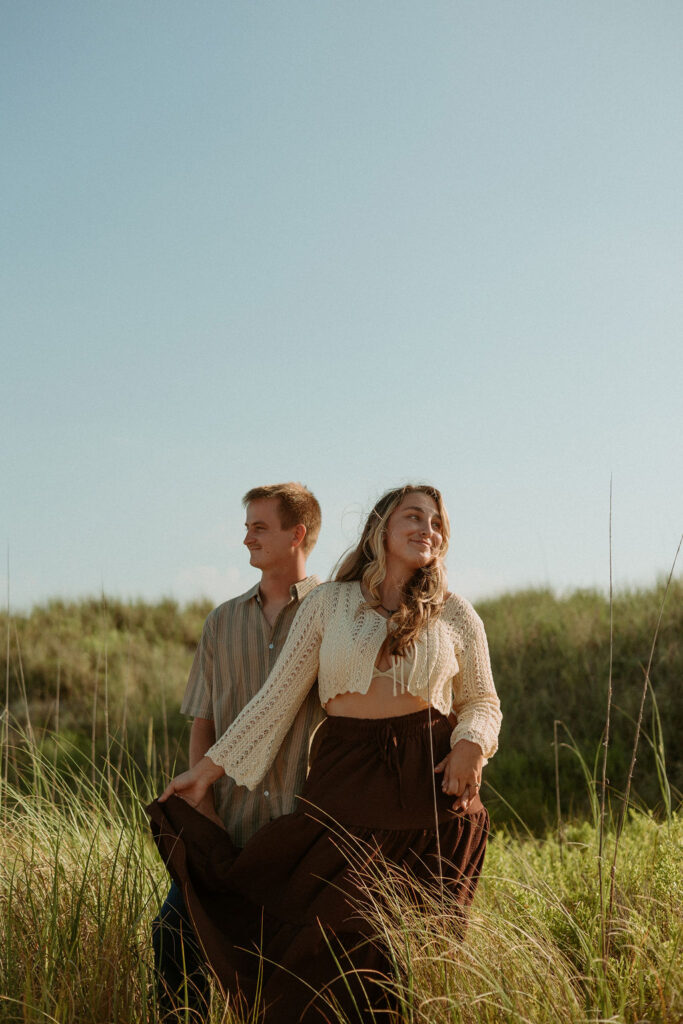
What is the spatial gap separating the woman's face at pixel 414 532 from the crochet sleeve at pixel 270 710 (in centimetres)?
39

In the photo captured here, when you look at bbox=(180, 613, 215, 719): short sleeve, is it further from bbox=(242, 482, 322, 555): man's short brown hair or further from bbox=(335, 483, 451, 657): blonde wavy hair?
bbox=(335, 483, 451, 657): blonde wavy hair

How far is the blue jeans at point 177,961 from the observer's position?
132 inches

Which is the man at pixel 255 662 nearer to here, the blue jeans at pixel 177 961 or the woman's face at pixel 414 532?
the blue jeans at pixel 177 961

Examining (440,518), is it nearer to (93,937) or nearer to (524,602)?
(93,937)

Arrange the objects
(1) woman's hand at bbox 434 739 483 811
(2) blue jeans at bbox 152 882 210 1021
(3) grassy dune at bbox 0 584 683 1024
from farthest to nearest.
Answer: (2) blue jeans at bbox 152 882 210 1021 → (1) woman's hand at bbox 434 739 483 811 → (3) grassy dune at bbox 0 584 683 1024

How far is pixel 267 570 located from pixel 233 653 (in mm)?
383

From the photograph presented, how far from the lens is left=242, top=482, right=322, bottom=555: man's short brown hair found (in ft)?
12.7

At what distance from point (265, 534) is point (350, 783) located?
1.12 meters

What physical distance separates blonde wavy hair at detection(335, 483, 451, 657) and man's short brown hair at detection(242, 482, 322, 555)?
321 millimetres

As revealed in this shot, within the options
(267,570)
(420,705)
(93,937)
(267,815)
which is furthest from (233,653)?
(93,937)

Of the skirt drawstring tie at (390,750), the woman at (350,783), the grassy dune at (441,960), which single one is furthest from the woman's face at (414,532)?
the grassy dune at (441,960)

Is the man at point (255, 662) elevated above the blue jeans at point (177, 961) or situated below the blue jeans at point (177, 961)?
above

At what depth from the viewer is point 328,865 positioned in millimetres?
3225

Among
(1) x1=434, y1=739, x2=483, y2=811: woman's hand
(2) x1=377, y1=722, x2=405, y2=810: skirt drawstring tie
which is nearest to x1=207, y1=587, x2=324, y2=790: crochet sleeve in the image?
(2) x1=377, y1=722, x2=405, y2=810: skirt drawstring tie
